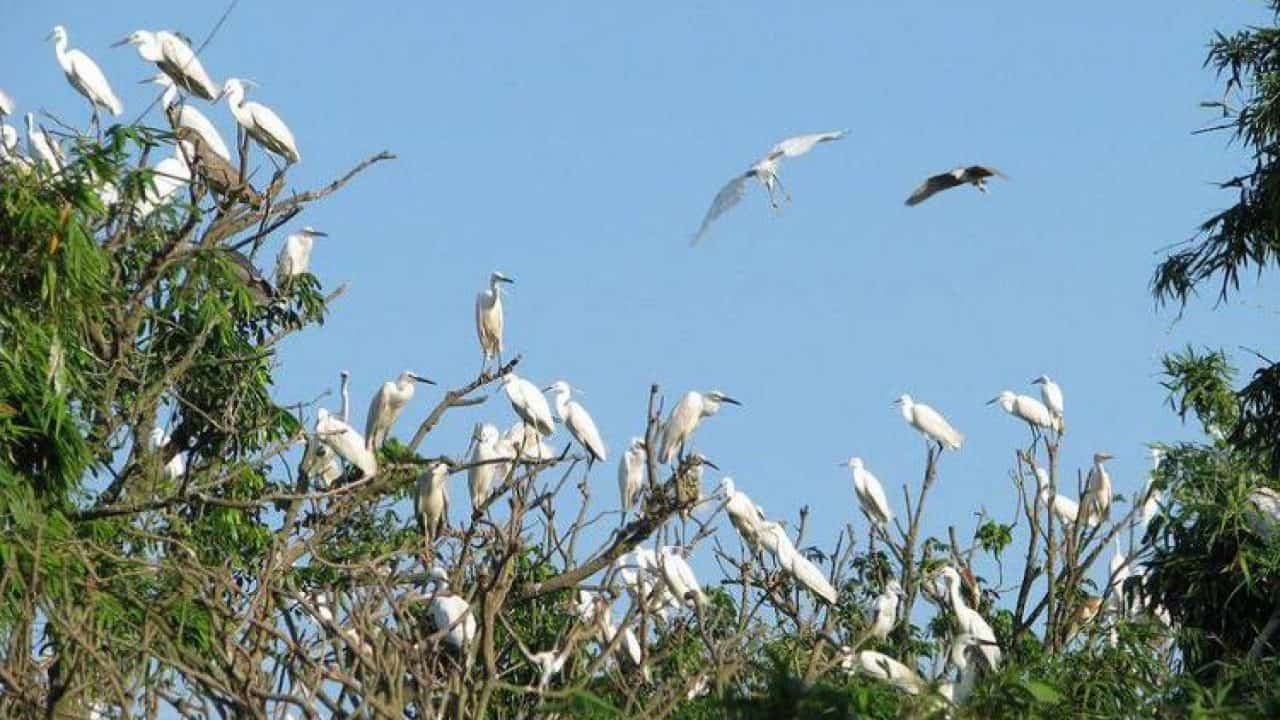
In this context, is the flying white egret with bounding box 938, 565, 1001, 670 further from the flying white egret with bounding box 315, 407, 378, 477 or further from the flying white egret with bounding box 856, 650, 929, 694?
the flying white egret with bounding box 315, 407, 378, 477

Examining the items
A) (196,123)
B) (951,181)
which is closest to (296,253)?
(196,123)

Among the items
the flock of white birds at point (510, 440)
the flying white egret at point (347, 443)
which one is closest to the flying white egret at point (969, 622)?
the flock of white birds at point (510, 440)

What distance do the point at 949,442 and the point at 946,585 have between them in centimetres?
332

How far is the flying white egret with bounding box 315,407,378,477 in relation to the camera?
10.9 metres

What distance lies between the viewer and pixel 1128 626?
33.2 feet

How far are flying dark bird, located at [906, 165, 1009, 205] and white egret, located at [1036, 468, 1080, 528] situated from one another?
10.9ft

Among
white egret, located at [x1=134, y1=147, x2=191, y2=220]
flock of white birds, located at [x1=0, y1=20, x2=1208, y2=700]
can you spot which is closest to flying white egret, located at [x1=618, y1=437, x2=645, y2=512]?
flock of white birds, located at [x1=0, y1=20, x2=1208, y2=700]

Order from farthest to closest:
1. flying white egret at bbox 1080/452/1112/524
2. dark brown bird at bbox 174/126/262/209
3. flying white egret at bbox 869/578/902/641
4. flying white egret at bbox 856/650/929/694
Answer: flying white egret at bbox 1080/452/1112/524 → dark brown bird at bbox 174/126/262/209 → flying white egret at bbox 869/578/902/641 → flying white egret at bbox 856/650/929/694

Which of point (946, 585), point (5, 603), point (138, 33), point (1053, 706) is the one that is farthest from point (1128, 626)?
point (138, 33)

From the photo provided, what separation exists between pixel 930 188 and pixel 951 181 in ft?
0.58

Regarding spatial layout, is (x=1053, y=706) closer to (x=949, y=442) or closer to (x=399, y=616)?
(x=399, y=616)

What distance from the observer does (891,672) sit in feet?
23.6

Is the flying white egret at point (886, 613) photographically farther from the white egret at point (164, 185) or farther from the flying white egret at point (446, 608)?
the white egret at point (164, 185)

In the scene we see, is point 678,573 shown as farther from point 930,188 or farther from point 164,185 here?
point 164,185
